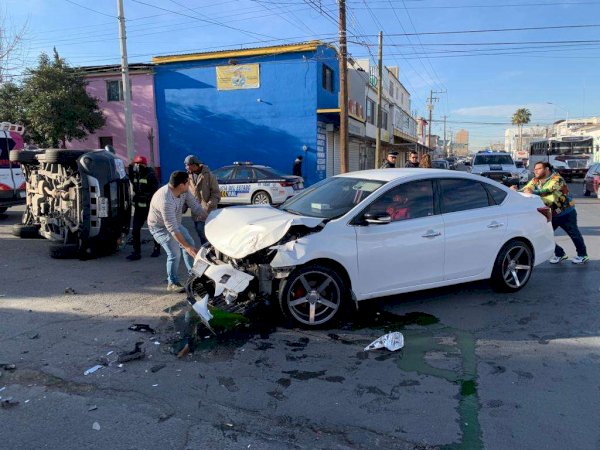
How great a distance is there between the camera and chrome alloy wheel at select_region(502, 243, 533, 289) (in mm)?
5824

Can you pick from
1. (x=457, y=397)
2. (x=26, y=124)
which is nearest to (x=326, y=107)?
(x=26, y=124)

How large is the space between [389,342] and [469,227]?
194 cm

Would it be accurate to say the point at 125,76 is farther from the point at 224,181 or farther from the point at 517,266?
the point at 517,266

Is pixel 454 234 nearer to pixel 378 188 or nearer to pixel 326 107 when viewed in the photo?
pixel 378 188

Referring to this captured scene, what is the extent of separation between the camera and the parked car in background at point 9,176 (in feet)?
38.2

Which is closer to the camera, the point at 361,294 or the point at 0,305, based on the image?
the point at 361,294

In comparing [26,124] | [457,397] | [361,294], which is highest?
[26,124]

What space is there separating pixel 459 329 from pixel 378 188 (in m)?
1.69

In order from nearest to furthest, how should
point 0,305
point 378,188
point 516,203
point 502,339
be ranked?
point 502,339 → point 378,188 → point 0,305 → point 516,203

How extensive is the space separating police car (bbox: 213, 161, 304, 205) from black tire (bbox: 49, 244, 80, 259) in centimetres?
742

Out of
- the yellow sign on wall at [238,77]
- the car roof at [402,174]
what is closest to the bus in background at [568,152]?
the yellow sign on wall at [238,77]

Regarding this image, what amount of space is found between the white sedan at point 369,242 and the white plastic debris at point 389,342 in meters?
0.56

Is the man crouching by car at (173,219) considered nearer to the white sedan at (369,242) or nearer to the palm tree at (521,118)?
the white sedan at (369,242)

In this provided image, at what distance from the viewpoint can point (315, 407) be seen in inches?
130
